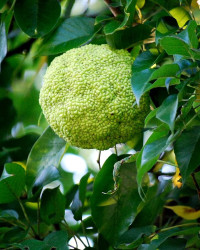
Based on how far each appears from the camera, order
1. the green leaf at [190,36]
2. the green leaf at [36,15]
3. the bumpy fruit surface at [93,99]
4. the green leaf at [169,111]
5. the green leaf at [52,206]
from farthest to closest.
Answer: the green leaf at [52,206] < the green leaf at [36,15] < the bumpy fruit surface at [93,99] < the green leaf at [190,36] < the green leaf at [169,111]

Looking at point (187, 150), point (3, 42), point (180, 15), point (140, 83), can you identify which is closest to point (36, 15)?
point (3, 42)

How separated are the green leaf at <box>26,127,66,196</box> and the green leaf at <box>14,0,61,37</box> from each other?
0.98ft

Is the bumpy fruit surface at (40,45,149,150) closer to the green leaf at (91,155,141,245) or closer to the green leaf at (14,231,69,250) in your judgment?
the green leaf at (91,155,141,245)

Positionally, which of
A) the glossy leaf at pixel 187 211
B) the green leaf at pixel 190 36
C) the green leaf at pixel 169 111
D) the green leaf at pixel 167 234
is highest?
the green leaf at pixel 190 36

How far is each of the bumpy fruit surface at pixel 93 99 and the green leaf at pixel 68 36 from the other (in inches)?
3.9

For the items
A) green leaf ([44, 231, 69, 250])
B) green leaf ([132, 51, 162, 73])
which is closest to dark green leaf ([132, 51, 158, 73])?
green leaf ([132, 51, 162, 73])

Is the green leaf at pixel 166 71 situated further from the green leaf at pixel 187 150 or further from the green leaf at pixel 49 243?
the green leaf at pixel 49 243

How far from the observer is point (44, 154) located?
1568 mm

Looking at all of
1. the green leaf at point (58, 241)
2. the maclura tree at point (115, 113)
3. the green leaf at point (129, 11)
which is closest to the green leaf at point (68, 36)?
the maclura tree at point (115, 113)

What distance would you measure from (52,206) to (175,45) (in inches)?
29.9

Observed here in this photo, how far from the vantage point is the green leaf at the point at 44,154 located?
60.8 inches

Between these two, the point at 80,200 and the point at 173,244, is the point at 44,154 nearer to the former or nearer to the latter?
the point at 80,200

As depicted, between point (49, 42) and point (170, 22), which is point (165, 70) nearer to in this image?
point (170, 22)

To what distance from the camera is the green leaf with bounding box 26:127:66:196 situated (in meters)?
1.54
